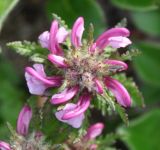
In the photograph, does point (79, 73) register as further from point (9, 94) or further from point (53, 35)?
point (9, 94)

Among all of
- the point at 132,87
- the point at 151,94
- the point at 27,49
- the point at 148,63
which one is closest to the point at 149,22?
the point at 148,63

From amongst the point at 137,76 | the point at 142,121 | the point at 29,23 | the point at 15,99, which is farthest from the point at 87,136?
the point at 29,23

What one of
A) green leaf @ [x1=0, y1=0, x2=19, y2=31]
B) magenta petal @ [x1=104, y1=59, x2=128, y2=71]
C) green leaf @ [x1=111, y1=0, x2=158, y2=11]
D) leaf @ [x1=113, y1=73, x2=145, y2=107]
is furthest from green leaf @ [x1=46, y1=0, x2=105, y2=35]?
magenta petal @ [x1=104, y1=59, x2=128, y2=71]

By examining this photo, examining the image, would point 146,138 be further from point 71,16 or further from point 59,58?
point 59,58

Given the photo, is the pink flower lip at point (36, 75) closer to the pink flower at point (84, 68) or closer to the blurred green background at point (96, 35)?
the pink flower at point (84, 68)

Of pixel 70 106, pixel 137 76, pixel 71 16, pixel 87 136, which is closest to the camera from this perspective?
pixel 70 106

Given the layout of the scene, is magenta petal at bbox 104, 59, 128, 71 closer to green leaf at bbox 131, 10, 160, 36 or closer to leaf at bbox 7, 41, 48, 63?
leaf at bbox 7, 41, 48, 63

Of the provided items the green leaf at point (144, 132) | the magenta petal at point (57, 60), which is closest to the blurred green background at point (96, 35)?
the green leaf at point (144, 132)
